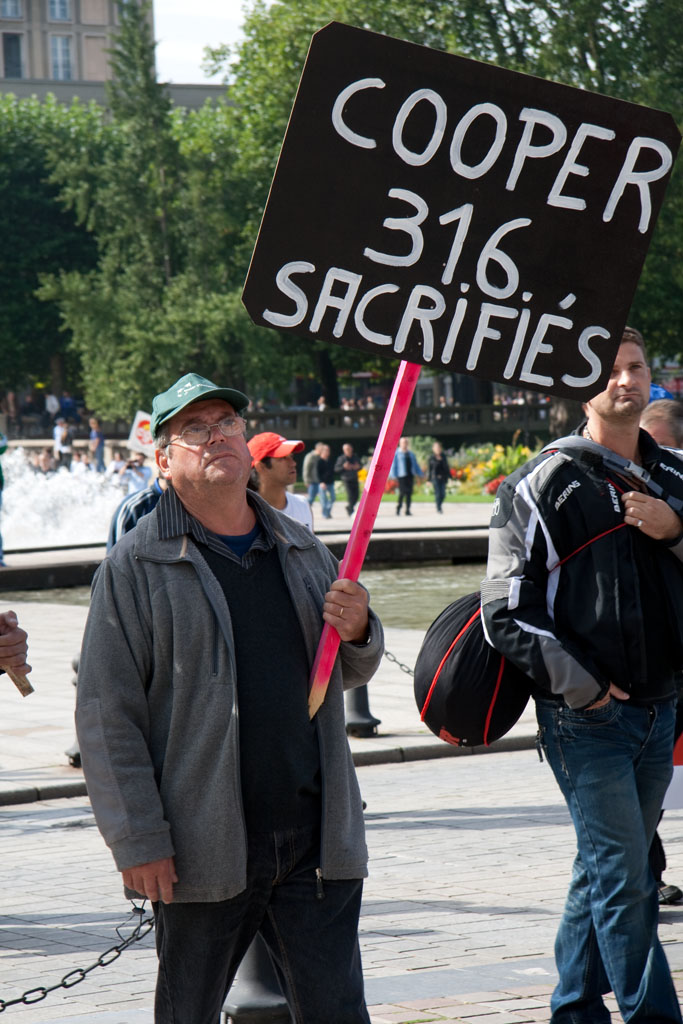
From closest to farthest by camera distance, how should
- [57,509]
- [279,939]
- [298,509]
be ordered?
[279,939], [298,509], [57,509]

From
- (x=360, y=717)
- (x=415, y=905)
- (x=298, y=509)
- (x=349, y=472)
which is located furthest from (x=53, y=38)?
(x=415, y=905)

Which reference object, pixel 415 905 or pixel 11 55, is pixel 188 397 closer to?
pixel 415 905

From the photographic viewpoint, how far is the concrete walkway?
16.4ft

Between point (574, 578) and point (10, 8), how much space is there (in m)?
103

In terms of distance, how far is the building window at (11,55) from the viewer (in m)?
99.1

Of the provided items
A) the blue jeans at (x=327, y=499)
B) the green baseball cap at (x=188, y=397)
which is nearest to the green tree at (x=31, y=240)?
the blue jeans at (x=327, y=499)

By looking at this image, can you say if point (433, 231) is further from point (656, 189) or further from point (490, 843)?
point (490, 843)

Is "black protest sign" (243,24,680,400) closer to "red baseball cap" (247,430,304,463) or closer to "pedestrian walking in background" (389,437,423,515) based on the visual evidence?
"red baseball cap" (247,430,304,463)

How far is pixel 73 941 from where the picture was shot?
18.9 feet

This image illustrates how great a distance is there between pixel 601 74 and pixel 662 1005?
4165 cm

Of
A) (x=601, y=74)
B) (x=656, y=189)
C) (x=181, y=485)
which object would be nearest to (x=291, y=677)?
(x=181, y=485)

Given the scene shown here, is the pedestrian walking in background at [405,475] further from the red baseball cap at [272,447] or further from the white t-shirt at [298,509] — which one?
the red baseball cap at [272,447]

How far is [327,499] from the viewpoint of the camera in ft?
112

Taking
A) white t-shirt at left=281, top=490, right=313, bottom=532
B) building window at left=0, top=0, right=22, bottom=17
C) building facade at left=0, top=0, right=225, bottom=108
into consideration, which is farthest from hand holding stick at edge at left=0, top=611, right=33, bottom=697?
building window at left=0, top=0, right=22, bottom=17
